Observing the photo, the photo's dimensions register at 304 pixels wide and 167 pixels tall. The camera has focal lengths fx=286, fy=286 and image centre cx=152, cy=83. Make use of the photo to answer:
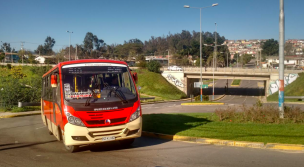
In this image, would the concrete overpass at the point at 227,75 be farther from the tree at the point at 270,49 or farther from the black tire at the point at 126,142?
the tree at the point at 270,49

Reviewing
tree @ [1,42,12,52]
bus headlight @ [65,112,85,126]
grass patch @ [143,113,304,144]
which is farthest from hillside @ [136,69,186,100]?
tree @ [1,42,12,52]

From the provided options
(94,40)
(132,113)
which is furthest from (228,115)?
(94,40)

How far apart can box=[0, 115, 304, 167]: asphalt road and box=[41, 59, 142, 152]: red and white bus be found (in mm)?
472

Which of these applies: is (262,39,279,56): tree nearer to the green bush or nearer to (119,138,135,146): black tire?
the green bush

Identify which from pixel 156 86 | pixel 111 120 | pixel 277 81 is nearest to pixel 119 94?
pixel 111 120

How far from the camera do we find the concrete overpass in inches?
2002

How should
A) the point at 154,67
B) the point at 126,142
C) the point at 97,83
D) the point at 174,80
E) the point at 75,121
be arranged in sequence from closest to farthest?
the point at 75,121 < the point at 97,83 < the point at 126,142 < the point at 174,80 < the point at 154,67

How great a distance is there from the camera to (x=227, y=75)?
54.6 m

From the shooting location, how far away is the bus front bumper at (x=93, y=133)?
755 cm

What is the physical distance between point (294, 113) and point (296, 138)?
3.66 m

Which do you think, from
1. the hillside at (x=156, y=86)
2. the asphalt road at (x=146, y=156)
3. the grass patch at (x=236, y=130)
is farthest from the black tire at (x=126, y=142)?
the hillside at (x=156, y=86)

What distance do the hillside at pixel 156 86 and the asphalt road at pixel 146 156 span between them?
4263 cm

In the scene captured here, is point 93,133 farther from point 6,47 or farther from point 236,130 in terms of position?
point 6,47

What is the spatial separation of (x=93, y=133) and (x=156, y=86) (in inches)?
1957
